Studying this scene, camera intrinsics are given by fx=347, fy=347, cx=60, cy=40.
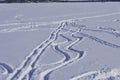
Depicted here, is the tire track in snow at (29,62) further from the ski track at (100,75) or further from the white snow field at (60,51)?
the ski track at (100,75)

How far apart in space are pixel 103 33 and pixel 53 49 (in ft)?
9.43

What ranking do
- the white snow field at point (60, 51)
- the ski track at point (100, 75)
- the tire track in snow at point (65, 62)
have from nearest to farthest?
the ski track at point (100, 75)
the tire track in snow at point (65, 62)
the white snow field at point (60, 51)

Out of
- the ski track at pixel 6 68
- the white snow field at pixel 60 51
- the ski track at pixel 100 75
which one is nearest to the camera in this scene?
the ski track at pixel 100 75

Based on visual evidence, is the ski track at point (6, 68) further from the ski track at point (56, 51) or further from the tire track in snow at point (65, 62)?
the tire track in snow at point (65, 62)

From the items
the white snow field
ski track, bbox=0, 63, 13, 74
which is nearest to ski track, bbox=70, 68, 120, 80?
the white snow field

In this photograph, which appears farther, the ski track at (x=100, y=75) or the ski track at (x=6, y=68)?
the ski track at (x=6, y=68)

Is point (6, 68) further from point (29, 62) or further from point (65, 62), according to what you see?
point (65, 62)

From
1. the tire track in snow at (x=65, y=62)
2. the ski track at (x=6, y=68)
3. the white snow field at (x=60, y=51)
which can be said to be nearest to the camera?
the tire track in snow at (x=65, y=62)

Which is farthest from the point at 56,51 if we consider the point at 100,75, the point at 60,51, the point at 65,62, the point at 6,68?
the point at 100,75

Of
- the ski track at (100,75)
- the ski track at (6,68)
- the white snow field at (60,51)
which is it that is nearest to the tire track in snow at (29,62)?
the white snow field at (60,51)

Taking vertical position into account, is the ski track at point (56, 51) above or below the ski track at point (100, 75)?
below

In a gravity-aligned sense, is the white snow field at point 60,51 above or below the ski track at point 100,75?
below

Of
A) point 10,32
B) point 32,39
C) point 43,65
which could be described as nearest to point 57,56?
point 43,65

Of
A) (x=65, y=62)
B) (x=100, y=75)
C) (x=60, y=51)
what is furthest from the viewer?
(x=60, y=51)
